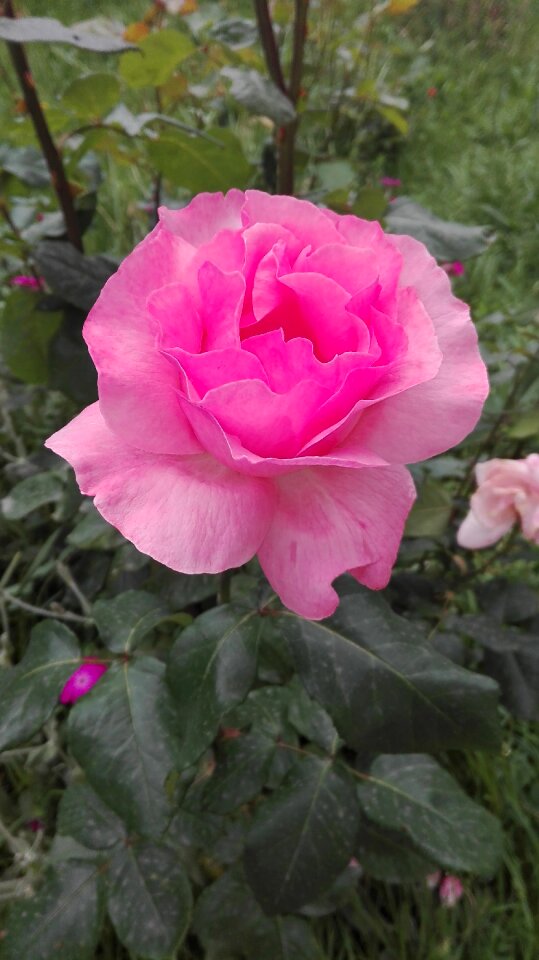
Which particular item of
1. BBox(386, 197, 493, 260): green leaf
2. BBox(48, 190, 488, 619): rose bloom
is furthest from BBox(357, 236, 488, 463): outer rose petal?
BBox(386, 197, 493, 260): green leaf

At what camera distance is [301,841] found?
665 mm

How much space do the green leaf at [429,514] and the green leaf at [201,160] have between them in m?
0.44

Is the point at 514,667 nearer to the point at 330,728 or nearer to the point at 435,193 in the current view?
the point at 330,728

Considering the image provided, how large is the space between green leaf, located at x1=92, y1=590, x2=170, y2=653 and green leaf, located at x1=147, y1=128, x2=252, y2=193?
0.48 m

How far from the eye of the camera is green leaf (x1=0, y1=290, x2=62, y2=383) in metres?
0.90

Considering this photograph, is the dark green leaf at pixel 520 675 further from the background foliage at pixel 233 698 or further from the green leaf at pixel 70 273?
the green leaf at pixel 70 273

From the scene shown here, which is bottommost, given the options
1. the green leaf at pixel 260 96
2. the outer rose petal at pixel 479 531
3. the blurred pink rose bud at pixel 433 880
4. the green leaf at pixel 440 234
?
the blurred pink rose bud at pixel 433 880

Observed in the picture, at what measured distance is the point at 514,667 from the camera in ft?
2.85

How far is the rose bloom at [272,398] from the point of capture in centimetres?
39

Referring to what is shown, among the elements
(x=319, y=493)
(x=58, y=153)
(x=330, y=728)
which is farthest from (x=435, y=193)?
(x=319, y=493)

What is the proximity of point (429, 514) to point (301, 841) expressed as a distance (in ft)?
1.34

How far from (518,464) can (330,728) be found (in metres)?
0.35

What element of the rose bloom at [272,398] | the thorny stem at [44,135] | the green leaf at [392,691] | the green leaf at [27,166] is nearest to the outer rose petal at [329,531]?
the rose bloom at [272,398]

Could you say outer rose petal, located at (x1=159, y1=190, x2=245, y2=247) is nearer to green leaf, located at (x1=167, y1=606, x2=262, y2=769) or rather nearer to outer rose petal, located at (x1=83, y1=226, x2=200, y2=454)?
outer rose petal, located at (x1=83, y1=226, x2=200, y2=454)
